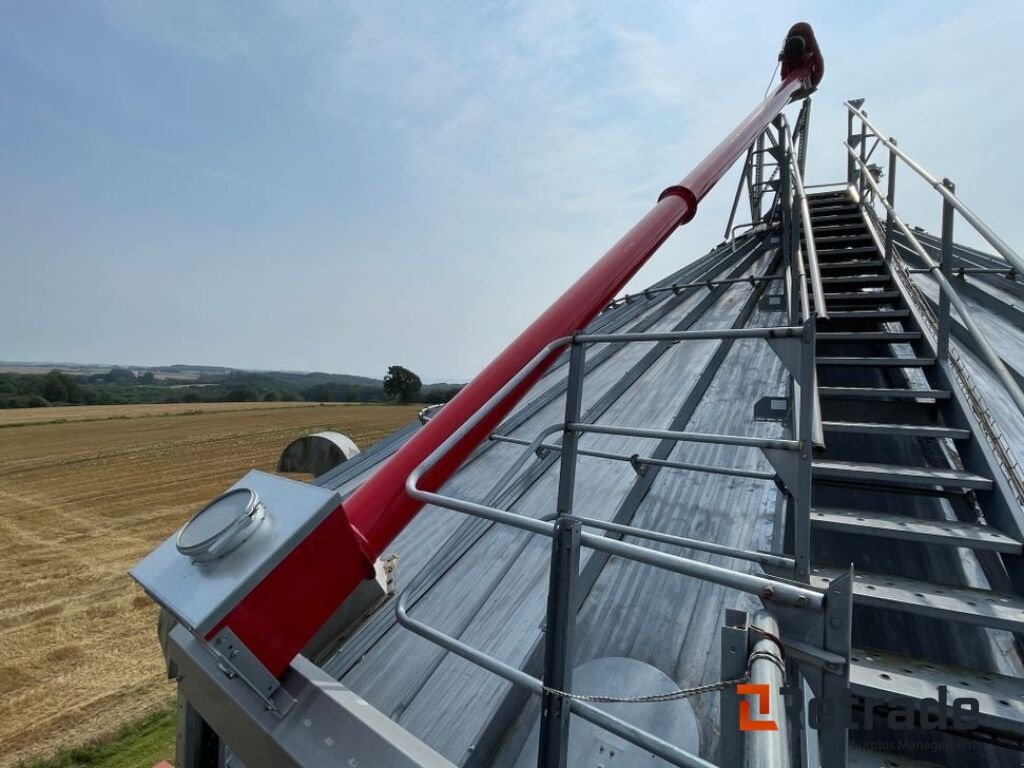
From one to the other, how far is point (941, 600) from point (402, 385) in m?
58.6

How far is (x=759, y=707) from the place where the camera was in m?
1.29

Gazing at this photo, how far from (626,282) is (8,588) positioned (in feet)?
39.2

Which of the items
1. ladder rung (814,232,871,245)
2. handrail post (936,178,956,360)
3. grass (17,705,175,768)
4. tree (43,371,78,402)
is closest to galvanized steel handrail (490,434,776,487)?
handrail post (936,178,956,360)

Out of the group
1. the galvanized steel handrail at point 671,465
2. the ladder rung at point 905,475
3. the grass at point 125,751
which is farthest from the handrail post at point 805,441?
the grass at point 125,751

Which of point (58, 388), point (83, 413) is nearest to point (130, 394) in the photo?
point (58, 388)

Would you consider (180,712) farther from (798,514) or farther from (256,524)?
(798,514)

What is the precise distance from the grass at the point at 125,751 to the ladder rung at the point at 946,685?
20.4 feet

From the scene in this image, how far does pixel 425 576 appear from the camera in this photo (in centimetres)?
375

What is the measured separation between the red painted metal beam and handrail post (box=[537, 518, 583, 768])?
31.3 inches

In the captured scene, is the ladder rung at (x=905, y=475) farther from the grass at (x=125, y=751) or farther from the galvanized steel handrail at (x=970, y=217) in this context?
the grass at (x=125, y=751)

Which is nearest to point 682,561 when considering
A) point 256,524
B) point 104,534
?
point 256,524

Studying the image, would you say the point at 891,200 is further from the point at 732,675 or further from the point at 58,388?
the point at 58,388

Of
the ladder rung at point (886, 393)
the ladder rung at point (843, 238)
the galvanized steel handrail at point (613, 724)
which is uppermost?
the ladder rung at point (843, 238)

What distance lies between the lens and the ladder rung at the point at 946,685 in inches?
82.4
